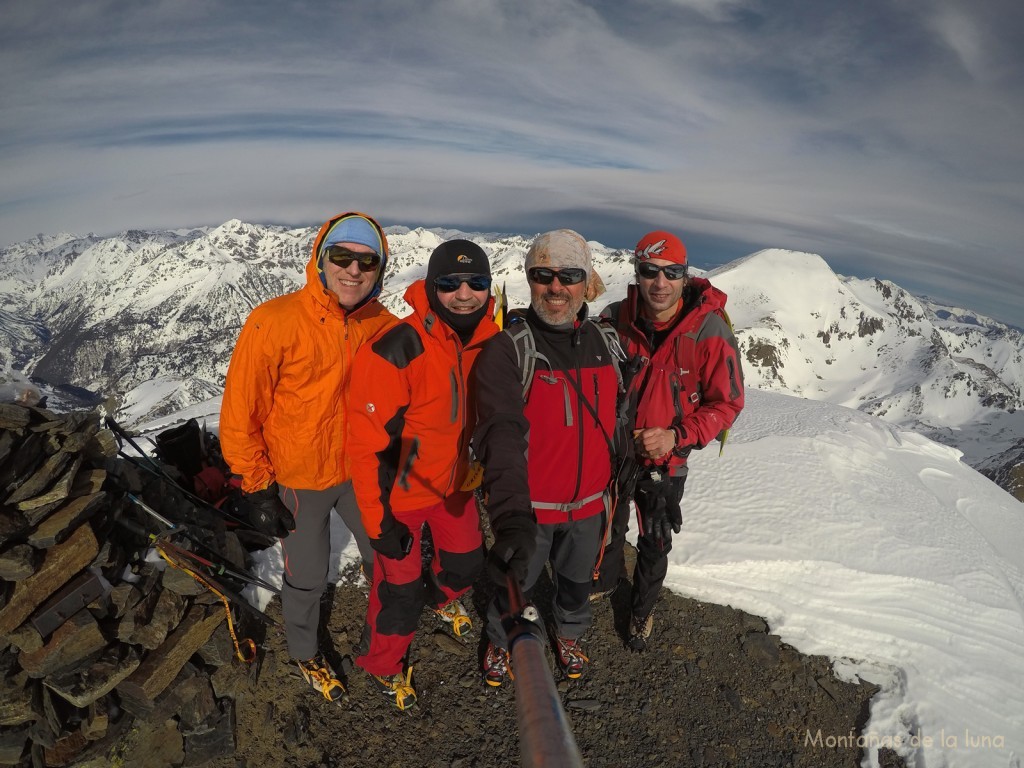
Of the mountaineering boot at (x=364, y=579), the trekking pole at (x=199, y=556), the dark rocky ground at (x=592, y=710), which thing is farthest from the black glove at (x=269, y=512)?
the mountaineering boot at (x=364, y=579)

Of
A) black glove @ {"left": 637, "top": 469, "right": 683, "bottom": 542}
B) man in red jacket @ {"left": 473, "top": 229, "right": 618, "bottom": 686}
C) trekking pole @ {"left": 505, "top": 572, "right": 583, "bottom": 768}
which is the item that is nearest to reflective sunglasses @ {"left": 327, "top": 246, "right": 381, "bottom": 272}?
man in red jacket @ {"left": 473, "top": 229, "right": 618, "bottom": 686}

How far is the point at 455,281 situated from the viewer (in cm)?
435

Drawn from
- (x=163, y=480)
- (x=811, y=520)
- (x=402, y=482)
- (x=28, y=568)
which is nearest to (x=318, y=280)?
(x=402, y=482)

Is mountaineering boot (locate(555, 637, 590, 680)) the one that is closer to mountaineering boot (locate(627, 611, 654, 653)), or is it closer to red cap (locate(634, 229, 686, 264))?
mountaineering boot (locate(627, 611, 654, 653))

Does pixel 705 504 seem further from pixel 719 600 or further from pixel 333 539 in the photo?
pixel 333 539

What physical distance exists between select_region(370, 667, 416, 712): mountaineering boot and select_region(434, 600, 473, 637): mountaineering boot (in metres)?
0.93

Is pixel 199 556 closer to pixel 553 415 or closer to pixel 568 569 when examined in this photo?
pixel 568 569

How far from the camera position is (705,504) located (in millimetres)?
8742

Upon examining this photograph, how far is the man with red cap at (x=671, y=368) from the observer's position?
508 cm

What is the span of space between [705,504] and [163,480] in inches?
335

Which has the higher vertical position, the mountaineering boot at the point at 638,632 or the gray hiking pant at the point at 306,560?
the gray hiking pant at the point at 306,560

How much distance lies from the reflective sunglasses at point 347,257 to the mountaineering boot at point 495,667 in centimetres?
450

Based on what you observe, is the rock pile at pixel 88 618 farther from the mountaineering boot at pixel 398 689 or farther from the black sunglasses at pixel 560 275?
the black sunglasses at pixel 560 275

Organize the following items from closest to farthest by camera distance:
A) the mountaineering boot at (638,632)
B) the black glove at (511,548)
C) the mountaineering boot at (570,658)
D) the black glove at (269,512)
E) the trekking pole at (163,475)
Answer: the black glove at (511,548), the black glove at (269,512), the mountaineering boot at (570,658), the mountaineering boot at (638,632), the trekking pole at (163,475)
